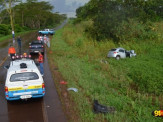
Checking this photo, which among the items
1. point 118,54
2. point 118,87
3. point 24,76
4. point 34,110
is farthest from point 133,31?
point 34,110

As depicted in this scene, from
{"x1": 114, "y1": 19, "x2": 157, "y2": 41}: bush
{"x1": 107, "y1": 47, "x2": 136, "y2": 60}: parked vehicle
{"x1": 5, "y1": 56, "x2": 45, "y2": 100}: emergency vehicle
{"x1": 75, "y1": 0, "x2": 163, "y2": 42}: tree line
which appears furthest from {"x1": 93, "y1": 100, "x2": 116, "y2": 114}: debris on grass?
{"x1": 75, "y1": 0, "x2": 163, "y2": 42}: tree line

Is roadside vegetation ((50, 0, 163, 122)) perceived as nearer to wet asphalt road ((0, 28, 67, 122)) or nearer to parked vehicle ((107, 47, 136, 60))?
wet asphalt road ((0, 28, 67, 122))

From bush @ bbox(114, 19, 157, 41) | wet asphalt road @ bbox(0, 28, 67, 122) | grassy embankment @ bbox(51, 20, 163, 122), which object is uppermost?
bush @ bbox(114, 19, 157, 41)

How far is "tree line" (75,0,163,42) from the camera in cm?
2494

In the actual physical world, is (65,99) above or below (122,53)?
below

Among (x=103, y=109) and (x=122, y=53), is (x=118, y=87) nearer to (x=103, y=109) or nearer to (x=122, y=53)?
(x=103, y=109)

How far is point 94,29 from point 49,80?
1650cm

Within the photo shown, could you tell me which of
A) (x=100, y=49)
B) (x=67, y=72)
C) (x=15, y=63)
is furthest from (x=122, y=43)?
(x=15, y=63)

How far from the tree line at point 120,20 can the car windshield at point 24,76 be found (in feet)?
58.5

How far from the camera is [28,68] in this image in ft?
28.7

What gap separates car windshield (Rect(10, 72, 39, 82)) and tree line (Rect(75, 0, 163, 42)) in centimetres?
1783

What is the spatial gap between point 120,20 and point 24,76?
1935 centimetres

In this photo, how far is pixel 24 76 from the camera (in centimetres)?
851

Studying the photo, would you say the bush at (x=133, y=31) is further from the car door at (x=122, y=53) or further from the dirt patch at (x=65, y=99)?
the dirt patch at (x=65, y=99)
